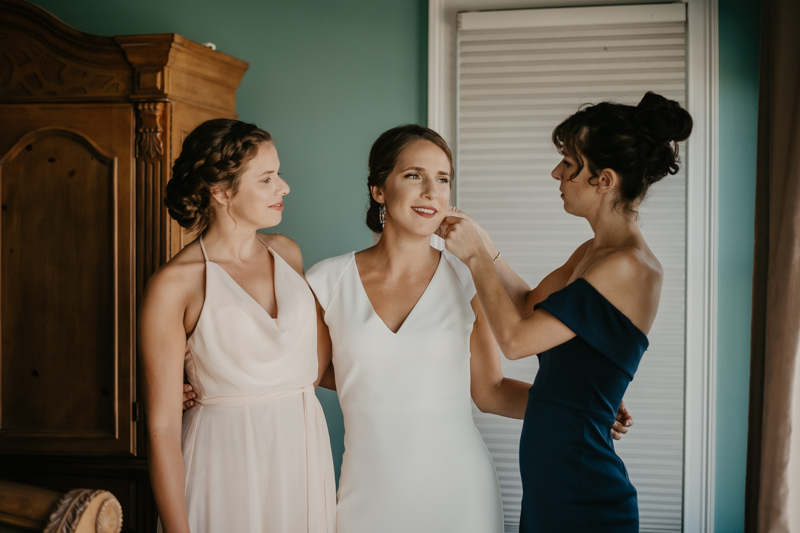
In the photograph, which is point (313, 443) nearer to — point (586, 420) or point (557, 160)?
point (586, 420)

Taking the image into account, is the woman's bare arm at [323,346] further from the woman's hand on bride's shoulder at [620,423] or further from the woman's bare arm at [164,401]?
the woman's hand on bride's shoulder at [620,423]

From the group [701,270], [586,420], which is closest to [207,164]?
[586,420]

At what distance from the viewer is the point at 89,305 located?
220cm

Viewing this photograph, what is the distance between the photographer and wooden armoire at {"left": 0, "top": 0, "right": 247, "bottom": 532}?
214 centimetres

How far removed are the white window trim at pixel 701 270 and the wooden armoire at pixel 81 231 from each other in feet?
6.81

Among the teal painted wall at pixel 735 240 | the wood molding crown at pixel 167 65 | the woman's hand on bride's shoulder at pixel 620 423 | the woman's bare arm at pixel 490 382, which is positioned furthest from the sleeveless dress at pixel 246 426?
the teal painted wall at pixel 735 240

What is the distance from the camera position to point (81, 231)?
2.19m

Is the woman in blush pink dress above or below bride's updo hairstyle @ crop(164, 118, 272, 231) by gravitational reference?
below

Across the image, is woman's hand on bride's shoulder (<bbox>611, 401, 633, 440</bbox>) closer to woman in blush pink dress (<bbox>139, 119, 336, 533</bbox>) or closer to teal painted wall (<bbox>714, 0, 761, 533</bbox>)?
woman in blush pink dress (<bbox>139, 119, 336, 533</bbox>)

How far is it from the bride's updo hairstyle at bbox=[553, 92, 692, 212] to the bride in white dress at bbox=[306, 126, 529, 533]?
14.4 inches

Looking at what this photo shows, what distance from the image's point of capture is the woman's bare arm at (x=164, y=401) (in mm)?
1306

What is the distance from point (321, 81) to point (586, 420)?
6.71 feet

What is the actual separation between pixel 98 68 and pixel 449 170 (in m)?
1.46

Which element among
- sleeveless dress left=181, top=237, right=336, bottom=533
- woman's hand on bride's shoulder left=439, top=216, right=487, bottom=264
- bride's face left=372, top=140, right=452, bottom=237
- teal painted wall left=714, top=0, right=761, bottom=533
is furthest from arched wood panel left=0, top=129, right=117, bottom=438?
teal painted wall left=714, top=0, right=761, bottom=533
